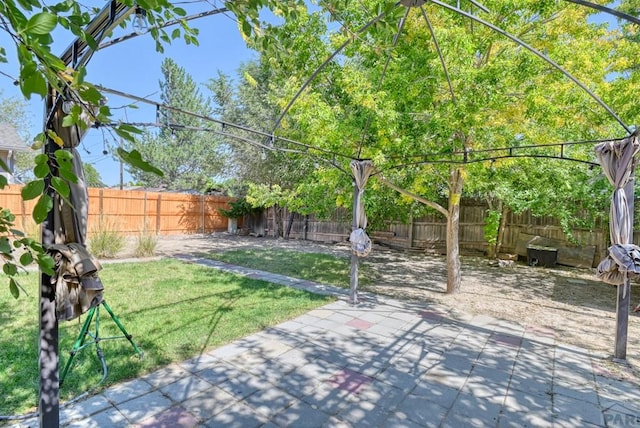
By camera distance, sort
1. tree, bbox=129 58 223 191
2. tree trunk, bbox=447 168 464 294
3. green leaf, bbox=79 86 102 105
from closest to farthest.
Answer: green leaf, bbox=79 86 102 105 < tree trunk, bbox=447 168 464 294 < tree, bbox=129 58 223 191

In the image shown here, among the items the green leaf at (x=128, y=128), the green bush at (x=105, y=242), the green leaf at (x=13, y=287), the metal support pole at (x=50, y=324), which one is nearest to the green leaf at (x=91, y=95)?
the green leaf at (x=128, y=128)

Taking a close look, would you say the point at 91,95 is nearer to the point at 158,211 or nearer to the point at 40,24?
the point at 40,24

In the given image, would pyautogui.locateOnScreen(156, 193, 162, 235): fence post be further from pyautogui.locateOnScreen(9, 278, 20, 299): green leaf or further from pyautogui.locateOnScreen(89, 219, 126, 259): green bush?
pyautogui.locateOnScreen(9, 278, 20, 299): green leaf

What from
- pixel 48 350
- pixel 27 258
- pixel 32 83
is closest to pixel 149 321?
pixel 48 350

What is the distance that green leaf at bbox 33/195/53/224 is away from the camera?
0.75 meters

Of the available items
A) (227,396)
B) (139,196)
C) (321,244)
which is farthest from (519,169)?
(139,196)

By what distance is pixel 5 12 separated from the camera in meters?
0.70

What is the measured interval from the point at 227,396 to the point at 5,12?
2568 millimetres

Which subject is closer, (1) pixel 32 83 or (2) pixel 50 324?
(1) pixel 32 83

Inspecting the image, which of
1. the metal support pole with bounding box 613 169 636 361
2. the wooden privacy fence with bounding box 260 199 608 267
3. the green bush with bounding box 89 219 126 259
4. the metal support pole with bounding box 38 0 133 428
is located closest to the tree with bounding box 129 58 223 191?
the wooden privacy fence with bounding box 260 199 608 267

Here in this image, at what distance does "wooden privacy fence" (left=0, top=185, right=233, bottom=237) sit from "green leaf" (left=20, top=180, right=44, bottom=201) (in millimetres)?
11018

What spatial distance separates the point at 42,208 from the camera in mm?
775

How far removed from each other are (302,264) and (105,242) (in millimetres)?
4729

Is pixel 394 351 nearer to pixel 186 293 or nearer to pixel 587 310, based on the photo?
pixel 186 293
